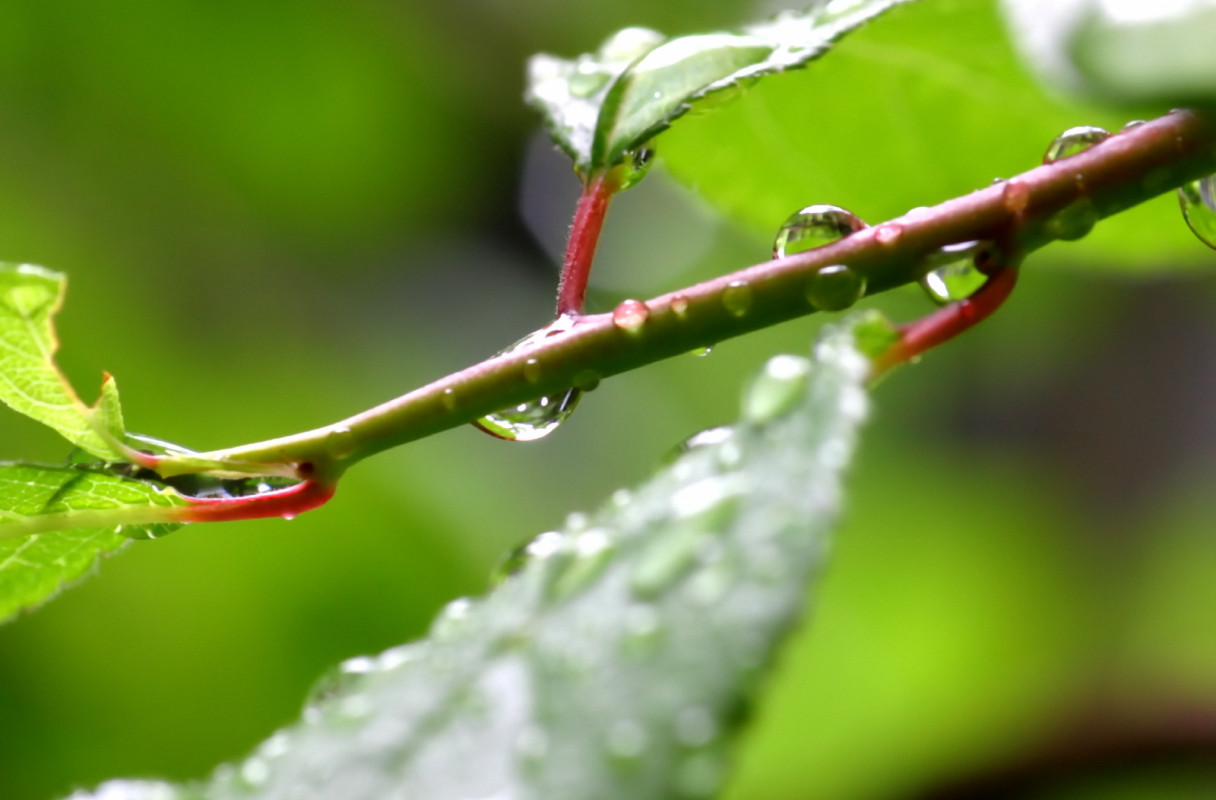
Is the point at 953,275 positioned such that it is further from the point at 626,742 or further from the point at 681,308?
the point at 626,742

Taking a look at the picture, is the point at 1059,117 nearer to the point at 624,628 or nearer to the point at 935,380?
the point at 624,628

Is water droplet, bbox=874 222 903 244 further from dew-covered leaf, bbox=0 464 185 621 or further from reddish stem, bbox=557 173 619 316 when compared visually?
dew-covered leaf, bbox=0 464 185 621

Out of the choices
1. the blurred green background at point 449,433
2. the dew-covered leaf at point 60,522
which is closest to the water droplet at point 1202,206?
the dew-covered leaf at point 60,522

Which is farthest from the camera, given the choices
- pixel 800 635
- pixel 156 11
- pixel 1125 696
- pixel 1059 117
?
pixel 1125 696

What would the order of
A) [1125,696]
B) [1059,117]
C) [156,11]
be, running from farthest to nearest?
[1125,696] < [156,11] < [1059,117]

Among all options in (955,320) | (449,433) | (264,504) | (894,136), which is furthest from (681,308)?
(449,433)

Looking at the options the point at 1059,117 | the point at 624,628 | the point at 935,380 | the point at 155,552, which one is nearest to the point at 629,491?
the point at 624,628

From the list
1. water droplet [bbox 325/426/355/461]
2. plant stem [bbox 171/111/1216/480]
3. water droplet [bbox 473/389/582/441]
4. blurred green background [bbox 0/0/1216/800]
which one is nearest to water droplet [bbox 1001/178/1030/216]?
plant stem [bbox 171/111/1216/480]
